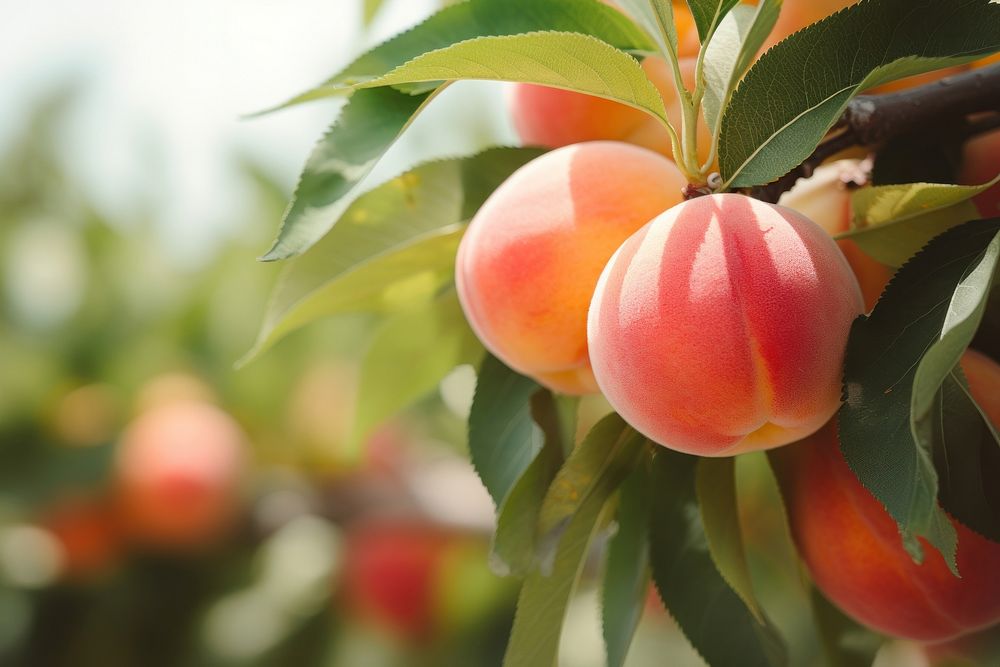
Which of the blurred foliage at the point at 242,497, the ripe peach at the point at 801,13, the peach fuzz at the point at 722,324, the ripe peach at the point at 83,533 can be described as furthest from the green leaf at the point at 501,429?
the ripe peach at the point at 83,533

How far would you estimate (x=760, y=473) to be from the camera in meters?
0.84

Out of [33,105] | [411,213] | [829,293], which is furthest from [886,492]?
[33,105]

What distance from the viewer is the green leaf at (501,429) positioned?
46cm

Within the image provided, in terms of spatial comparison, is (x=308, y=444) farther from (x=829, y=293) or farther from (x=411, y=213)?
(x=829, y=293)

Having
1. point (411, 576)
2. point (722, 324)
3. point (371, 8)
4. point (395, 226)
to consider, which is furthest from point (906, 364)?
point (411, 576)

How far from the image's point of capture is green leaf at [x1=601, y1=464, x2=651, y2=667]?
1.66ft

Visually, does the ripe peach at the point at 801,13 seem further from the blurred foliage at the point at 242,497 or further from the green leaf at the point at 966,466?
the blurred foliage at the point at 242,497

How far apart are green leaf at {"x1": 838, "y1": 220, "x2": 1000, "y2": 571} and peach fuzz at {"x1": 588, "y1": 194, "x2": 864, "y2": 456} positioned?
0.04 ft

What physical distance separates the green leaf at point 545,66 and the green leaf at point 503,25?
0.23ft

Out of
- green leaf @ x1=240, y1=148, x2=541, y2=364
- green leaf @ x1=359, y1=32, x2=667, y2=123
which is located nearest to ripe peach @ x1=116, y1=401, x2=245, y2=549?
green leaf @ x1=240, y1=148, x2=541, y2=364

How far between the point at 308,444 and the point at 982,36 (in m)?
1.26

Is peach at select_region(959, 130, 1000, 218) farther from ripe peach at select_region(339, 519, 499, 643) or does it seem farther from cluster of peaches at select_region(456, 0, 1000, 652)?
ripe peach at select_region(339, 519, 499, 643)

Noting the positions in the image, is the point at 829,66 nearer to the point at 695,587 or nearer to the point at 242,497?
the point at 695,587

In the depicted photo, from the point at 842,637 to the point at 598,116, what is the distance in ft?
1.13
